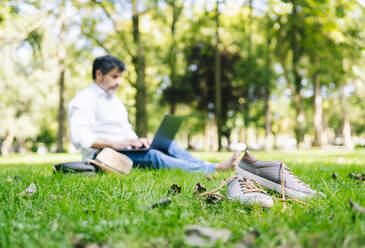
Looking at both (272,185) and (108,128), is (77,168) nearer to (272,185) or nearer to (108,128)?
(108,128)

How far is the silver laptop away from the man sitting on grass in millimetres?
91

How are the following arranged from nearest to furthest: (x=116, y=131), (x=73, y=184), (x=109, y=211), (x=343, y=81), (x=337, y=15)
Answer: (x=109, y=211) < (x=73, y=184) < (x=116, y=131) < (x=337, y=15) < (x=343, y=81)

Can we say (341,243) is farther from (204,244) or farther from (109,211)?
(109,211)

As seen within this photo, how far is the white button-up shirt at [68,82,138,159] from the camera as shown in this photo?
150 inches

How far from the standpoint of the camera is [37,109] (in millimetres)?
32844

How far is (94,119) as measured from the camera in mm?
4160

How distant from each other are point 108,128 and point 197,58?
66.6 feet

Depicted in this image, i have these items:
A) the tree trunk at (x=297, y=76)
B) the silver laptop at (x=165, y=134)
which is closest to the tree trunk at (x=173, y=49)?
the tree trunk at (x=297, y=76)

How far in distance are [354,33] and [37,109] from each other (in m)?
30.7

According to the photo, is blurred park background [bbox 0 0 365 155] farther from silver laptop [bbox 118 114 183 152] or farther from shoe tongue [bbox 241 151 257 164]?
shoe tongue [bbox 241 151 257 164]

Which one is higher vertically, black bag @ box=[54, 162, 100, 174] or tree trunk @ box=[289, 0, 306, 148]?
tree trunk @ box=[289, 0, 306, 148]

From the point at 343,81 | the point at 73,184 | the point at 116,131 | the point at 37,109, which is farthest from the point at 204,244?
the point at 37,109

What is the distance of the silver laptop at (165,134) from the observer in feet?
12.9

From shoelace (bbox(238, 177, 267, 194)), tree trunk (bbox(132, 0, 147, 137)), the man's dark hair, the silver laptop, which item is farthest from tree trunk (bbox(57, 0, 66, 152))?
shoelace (bbox(238, 177, 267, 194))
